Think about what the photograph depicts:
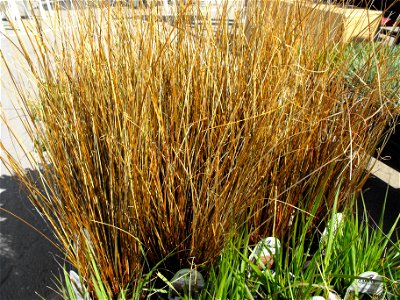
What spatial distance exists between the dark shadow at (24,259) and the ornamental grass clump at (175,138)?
0.54 meters

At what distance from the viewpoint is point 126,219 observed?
1109 mm

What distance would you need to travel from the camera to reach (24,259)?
1.95 metres

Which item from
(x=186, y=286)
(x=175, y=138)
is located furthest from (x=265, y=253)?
(x=175, y=138)

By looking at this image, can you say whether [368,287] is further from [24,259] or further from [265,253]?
[24,259]

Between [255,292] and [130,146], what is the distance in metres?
0.54

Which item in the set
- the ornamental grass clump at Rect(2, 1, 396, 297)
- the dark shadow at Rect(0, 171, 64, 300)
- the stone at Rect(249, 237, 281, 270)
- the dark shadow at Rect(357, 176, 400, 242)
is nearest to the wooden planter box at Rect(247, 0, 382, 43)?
the ornamental grass clump at Rect(2, 1, 396, 297)

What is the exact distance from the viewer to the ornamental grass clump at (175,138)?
1.09 meters

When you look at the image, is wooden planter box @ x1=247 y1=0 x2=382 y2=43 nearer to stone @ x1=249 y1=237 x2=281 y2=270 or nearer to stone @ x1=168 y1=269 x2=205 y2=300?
stone @ x1=249 y1=237 x2=281 y2=270

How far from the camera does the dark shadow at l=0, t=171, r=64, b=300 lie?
5.81 feet

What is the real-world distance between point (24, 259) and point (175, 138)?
125 centimetres

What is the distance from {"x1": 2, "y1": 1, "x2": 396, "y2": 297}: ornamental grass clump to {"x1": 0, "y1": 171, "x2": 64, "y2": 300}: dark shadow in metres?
0.54

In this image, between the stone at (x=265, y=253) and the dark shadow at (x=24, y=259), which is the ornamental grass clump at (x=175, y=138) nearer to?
the stone at (x=265, y=253)

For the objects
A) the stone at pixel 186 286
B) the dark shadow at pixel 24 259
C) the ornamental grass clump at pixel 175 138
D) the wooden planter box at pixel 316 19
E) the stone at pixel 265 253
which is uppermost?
the wooden planter box at pixel 316 19

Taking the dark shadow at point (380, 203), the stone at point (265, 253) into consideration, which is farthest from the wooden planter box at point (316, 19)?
the dark shadow at point (380, 203)
